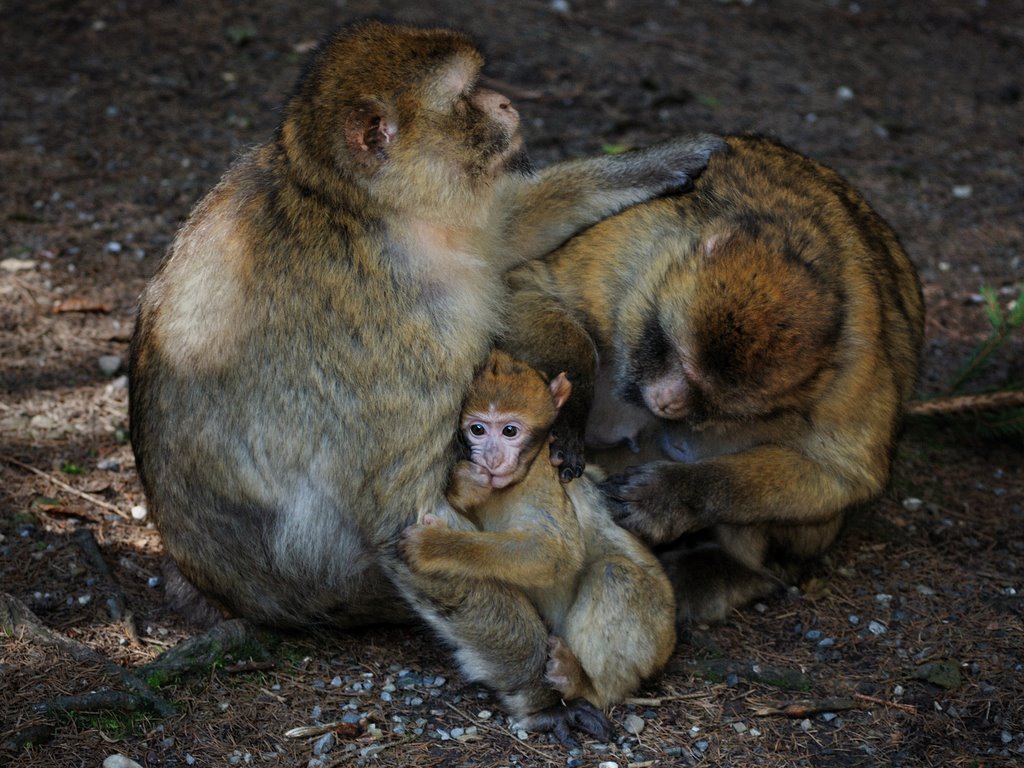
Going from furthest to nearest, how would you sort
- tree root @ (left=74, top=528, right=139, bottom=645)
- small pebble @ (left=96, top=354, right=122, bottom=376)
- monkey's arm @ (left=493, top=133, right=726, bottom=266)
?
small pebble @ (left=96, top=354, right=122, bottom=376)
monkey's arm @ (left=493, top=133, right=726, bottom=266)
tree root @ (left=74, top=528, right=139, bottom=645)

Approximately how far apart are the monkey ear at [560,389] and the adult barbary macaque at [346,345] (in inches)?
10.6

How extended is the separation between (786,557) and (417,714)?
5.55ft

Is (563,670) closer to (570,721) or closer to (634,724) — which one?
(570,721)

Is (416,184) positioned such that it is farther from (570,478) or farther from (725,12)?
(725,12)

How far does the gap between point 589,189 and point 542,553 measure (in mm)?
1501

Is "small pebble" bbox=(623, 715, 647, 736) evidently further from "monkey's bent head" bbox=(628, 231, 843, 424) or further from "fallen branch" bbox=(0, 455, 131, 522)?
"fallen branch" bbox=(0, 455, 131, 522)

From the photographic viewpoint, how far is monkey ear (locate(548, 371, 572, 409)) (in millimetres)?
3967

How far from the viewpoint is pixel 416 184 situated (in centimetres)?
384

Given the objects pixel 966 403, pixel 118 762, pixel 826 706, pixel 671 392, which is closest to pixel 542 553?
pixel 671 392

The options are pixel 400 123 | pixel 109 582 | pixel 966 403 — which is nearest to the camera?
pixel 400 123

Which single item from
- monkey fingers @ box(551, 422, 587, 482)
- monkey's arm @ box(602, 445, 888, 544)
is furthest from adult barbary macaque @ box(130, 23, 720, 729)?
monkey's arm @ box(602, 445, 888, 544)

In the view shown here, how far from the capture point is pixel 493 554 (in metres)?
3.77

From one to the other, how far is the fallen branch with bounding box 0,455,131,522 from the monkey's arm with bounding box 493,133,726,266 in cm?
199

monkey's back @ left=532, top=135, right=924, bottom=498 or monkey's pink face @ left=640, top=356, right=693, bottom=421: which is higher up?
monkey's back @ left=532, top=135, right=924, bottom=498
